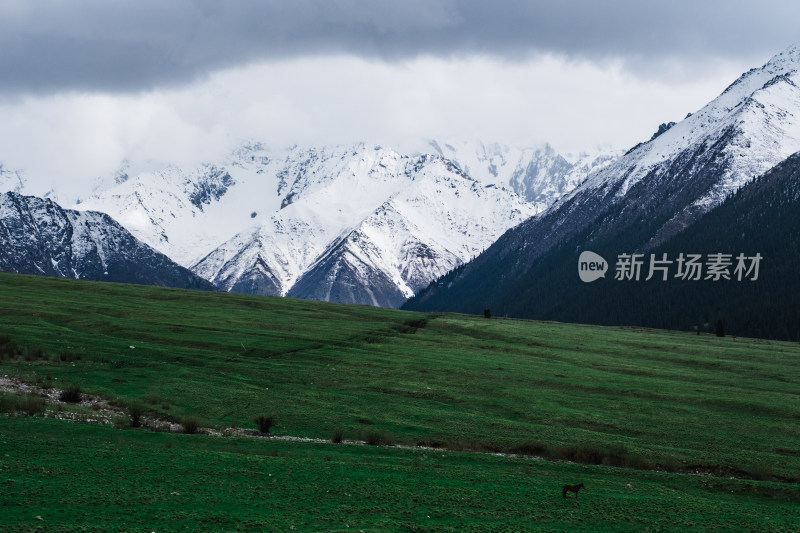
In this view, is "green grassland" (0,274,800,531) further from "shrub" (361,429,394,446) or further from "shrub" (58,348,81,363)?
"shrub" (361,429,394,446)

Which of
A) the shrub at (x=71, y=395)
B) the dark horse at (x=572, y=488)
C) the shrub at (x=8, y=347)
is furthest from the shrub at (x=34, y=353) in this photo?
the dark horse at (x=572, y=488)

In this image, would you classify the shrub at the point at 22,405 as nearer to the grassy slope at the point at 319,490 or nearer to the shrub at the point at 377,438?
the grassy slope at the point at 319,490

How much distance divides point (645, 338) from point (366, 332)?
50095mm

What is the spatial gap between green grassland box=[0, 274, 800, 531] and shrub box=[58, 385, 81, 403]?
6.02 ft

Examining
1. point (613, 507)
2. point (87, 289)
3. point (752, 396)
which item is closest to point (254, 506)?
point (613, 507)

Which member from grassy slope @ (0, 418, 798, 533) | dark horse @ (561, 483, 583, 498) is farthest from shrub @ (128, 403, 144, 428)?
dark horse @ (561, 483, 583, 498)

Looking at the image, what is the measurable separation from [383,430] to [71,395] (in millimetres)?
20221

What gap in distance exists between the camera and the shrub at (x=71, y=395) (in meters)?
50.2

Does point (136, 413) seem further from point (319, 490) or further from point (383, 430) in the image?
point (319, 490)

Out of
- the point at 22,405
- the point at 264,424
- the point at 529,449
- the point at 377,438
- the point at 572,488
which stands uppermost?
the point at 572,488

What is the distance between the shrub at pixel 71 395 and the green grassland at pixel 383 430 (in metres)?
1.83

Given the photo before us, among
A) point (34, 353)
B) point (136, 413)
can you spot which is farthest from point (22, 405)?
point (34, 353)

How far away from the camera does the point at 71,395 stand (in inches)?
1986

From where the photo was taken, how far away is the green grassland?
30234 millimetres
